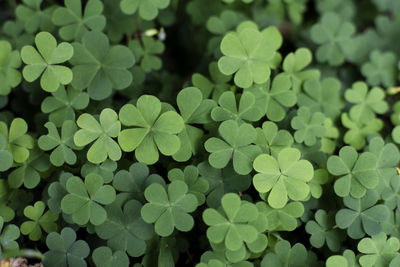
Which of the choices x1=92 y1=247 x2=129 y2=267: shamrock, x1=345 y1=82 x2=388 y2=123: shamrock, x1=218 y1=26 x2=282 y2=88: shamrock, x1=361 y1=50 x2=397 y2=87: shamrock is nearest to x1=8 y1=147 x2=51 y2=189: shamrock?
x1=92 y1=247 x2=129 y2=267: shamrock

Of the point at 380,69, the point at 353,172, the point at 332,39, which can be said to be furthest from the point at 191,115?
the point at 380,69

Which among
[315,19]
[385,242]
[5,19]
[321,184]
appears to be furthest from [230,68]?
[5,19]

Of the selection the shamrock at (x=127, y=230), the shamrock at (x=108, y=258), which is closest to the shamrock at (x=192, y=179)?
the shamrock at (x=127, y=230)

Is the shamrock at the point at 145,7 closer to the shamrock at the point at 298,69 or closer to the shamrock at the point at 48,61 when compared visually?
the shamrock at the point at 48,61

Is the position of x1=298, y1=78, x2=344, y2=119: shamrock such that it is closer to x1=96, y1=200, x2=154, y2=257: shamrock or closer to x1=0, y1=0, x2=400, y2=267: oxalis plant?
x1=0, y1=0, x2=400, y2=267: oxalis plant

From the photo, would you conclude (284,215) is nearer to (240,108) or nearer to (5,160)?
(240,108)
